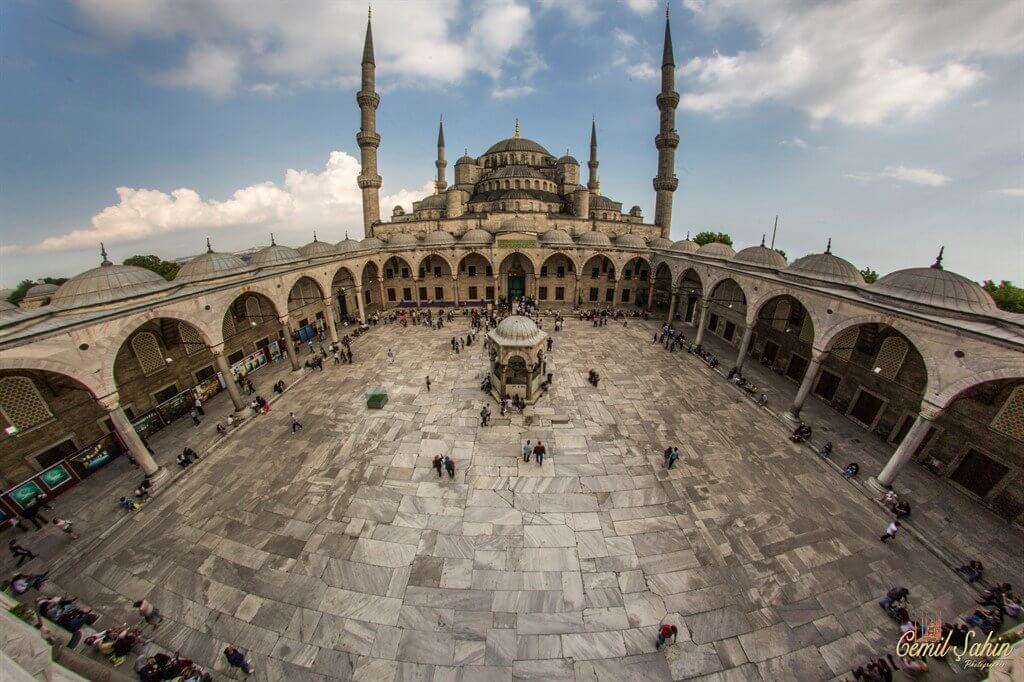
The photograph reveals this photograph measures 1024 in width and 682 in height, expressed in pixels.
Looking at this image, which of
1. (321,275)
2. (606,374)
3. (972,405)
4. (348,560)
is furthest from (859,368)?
(321,275)

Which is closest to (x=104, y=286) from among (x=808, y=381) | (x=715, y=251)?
(x=808, y=381)

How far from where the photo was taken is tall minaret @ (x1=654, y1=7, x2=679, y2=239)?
114 feet

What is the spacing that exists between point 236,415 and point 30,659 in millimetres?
11249

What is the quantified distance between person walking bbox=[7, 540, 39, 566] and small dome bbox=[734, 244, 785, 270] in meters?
30.7

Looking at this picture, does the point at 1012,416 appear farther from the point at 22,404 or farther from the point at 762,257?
the point at 22,404

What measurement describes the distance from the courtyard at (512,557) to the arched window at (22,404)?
8.82 feet

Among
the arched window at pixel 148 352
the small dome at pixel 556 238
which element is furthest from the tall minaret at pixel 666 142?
the arched window at pixel 148 352

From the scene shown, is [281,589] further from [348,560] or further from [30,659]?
[30,659]

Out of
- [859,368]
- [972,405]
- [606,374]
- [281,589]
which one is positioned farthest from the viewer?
[606,374]

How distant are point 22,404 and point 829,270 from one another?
102 feet

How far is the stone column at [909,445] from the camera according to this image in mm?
9516

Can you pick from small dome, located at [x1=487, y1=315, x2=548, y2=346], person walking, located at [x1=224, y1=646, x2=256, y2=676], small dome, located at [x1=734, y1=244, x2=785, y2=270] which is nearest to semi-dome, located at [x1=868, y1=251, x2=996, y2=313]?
small dome, located at [x1=734, y1=244, x2=785, y2=270]

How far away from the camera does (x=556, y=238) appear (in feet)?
97.1

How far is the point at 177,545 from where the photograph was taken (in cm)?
917
